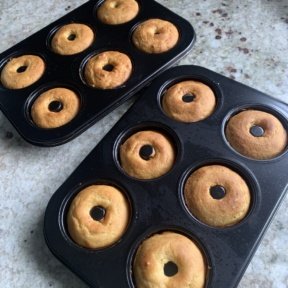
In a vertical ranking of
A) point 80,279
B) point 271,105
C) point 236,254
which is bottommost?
point 80,279

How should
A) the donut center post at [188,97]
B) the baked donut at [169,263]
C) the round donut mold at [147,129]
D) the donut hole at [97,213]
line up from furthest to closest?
1. the donut center post at [188,97]
2. the round donut mold at [147,129]
3. the donut hole at [97,213]
4. the baked donut at [169,263]

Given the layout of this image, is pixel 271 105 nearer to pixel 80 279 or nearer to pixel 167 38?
pixel 167 38

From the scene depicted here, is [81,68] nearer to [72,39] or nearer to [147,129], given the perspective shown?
[72,39]

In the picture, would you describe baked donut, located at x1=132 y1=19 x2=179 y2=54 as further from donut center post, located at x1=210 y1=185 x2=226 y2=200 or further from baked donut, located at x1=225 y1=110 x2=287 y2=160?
donut center post, located at x1=210 y1=185 x2=226 y2=200

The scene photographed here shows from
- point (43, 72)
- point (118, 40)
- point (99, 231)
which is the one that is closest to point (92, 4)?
point (118, 40)

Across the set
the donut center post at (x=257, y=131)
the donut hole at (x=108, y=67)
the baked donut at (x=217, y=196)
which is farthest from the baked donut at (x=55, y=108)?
the donut center post at (x=257, y=131)

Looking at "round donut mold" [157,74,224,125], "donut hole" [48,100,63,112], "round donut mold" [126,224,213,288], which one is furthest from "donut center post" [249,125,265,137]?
"donut hole" [48,100,63,112]

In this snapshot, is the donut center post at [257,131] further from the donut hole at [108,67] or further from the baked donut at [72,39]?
the baked donut at [72,39]
